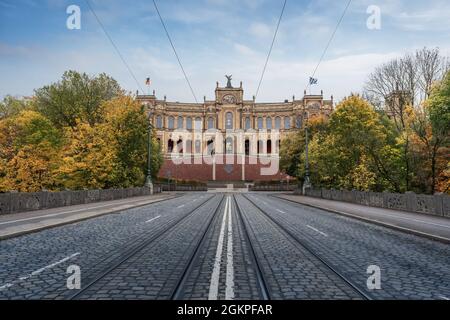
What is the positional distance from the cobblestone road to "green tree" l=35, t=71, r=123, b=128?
30490mm

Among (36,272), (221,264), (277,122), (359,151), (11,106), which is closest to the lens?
(36,272)

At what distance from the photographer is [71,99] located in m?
40.3

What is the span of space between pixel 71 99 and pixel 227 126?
6365 cm

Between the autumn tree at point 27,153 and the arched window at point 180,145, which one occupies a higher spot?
the arched window at point 180,145

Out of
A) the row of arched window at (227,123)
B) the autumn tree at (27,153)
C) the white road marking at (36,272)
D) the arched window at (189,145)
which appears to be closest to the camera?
the white road marking at (36,272)

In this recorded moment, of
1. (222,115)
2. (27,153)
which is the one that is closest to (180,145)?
(222,115)

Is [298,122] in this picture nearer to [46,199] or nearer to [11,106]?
[11,106]

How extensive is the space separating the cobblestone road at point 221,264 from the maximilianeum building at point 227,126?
80884 mm

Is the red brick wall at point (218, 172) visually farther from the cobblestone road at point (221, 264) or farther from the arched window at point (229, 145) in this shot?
the cobblestone road at point (221, 264)

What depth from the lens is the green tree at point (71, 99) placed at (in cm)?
4000

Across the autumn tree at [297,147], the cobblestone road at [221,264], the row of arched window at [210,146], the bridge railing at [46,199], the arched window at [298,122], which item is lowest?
the cobblestone road at [221,264]

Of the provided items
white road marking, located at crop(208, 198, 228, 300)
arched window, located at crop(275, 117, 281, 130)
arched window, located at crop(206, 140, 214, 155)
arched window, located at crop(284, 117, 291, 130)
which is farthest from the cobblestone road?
arched window, located at crop(275, 117, 281, 130)

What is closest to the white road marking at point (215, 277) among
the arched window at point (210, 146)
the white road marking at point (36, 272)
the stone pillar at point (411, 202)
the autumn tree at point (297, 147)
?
the white road marking at point (36, 272)

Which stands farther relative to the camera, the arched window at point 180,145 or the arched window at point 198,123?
the arched window at point 198,123
